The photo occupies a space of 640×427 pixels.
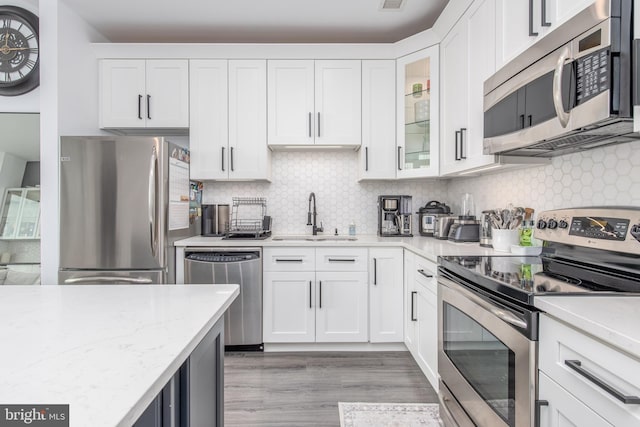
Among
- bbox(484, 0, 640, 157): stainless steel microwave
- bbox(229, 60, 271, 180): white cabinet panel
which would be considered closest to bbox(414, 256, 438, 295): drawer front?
bbox(484, 0, 640, 157): stainless steel microwave

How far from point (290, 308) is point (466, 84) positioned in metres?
2.05

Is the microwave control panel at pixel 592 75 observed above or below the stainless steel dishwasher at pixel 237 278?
above

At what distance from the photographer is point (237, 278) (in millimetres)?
2648

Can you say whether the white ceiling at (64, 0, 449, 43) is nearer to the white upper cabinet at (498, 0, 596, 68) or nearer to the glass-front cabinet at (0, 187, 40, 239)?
the white upper cabinet at (498, 0, 596, 68)

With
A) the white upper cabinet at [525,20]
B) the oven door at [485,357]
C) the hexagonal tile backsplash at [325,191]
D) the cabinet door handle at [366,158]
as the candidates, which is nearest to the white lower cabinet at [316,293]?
the hexagonal tile backsplash at [325,191]

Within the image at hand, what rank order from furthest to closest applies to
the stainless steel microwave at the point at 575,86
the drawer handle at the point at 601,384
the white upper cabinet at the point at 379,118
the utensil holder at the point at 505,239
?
the white upper cabinet at the point at 379,118
the utensil holder at the point at 505,239
the stainless steel microwave at the point at 575,86
the drawer handle at the point at 601,384

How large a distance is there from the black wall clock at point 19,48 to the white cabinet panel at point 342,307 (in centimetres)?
267

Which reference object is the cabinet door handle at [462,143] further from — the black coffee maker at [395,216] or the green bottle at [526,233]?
the black coffee maker at [395,216]

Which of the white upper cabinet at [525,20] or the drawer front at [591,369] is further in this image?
the white upper cabinet at [525,20]

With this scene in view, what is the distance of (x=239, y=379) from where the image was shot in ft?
7.57

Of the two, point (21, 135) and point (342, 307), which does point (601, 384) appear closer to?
point (342, 307)

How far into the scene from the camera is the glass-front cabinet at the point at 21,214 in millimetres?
2615

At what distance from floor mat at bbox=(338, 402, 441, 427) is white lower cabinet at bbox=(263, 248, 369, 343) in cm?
72

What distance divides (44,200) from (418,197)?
311 cm
